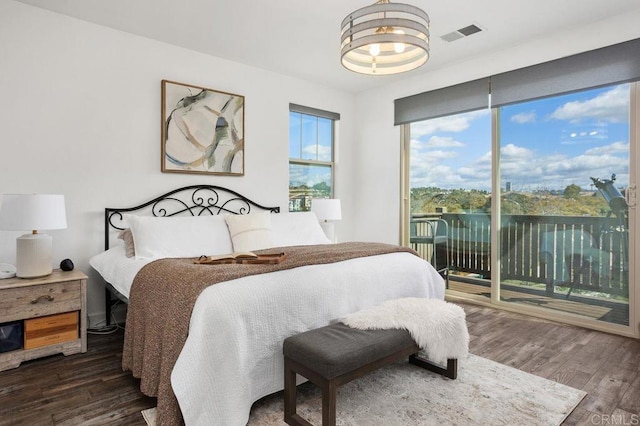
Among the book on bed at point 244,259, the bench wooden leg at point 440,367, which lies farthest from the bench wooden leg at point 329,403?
the bench wooden leg at point 440,367

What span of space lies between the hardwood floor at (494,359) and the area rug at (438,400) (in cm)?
12

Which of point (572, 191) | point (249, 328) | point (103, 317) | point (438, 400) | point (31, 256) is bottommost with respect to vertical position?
point (438, 400)

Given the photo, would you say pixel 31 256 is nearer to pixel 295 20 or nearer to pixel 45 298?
pixel 45 298

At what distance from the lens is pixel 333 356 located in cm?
166

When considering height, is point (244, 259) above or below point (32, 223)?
below

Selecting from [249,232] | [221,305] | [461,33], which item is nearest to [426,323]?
[221,305]

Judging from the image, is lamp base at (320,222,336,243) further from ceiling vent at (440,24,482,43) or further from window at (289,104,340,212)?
ceiling vent at (440,24,482,43)

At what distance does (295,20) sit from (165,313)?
99.9 inches

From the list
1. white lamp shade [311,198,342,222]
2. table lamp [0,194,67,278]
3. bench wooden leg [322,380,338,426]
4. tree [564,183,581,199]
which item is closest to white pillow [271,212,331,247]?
white lamp shade [311,198,342,222]

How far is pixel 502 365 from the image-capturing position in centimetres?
250

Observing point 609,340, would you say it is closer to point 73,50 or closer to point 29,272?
point 29,272

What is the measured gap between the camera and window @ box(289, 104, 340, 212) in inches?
185

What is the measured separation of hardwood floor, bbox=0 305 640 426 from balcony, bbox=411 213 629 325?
0.32 meters

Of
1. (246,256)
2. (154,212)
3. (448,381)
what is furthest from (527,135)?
(154,212)
